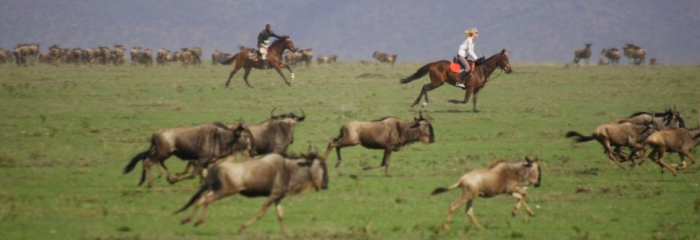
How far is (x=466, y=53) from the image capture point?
29.3 m

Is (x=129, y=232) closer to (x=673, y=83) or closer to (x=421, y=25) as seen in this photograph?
(x=673, y=83)

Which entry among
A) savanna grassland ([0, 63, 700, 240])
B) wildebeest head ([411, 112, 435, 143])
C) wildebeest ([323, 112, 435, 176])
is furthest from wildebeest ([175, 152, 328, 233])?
wildebeest head ([411, 112, 435, 143])

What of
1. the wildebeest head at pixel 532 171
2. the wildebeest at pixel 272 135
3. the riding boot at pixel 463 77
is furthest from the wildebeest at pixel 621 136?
the riding boot at pixel 463 77

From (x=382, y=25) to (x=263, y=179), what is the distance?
161 meters

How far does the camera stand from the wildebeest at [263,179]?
12.8m

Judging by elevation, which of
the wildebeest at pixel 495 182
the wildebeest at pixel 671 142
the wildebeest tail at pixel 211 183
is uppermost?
the wildebeest tail at pixel 211 183

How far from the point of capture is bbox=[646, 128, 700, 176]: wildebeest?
18.6 meters

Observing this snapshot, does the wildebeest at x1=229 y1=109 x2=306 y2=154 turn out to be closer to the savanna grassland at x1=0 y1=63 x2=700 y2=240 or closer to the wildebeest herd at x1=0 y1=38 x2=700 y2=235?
the wildebeest herd at x1=0 y1=38 x2=700 y2=235

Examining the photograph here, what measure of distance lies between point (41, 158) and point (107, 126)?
19.8ft

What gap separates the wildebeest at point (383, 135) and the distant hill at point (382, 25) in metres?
137

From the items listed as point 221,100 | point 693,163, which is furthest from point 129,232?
point 221,100

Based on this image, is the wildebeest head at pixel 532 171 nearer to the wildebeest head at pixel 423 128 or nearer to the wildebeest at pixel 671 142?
the wildebeest head at pixel 423 128

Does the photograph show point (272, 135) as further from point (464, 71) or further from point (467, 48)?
point (464, 71)

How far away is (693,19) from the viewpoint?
167m
